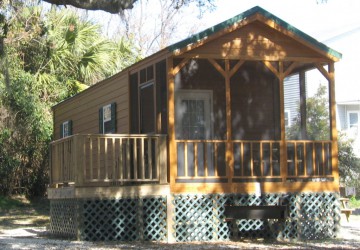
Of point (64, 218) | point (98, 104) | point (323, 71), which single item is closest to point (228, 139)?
point (323, 71)

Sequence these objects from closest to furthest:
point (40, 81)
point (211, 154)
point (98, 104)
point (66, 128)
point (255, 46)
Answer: point (211, 154) → point (255, 46) → point (98, 104) → point (66, 128) → point (40, 81)

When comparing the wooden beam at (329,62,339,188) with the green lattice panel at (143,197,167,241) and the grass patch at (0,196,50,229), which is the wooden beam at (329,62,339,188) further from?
the grass patch at (0,196,50,229)

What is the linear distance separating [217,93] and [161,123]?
1.53 metres

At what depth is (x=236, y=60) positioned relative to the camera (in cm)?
1475

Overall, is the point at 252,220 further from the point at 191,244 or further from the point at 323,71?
the point at 323,71

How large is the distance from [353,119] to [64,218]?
56.0ft

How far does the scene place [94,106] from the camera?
18781 millimetres

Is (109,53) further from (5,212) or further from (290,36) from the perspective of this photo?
(290,36)

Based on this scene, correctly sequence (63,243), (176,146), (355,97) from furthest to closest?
(355,97) < (176,146) < (63,243)

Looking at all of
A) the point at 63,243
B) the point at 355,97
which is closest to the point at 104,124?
the point at 63,243

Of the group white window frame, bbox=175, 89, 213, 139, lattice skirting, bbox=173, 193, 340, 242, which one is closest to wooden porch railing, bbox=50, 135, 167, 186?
lattice skirting, bbox=173, 193, 340, 242

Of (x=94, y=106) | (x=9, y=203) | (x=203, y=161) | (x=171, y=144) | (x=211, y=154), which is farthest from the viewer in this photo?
(x=9, y=203)

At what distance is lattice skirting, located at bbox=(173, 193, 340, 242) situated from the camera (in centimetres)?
1380

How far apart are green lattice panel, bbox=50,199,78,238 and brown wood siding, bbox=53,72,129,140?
2578mm
